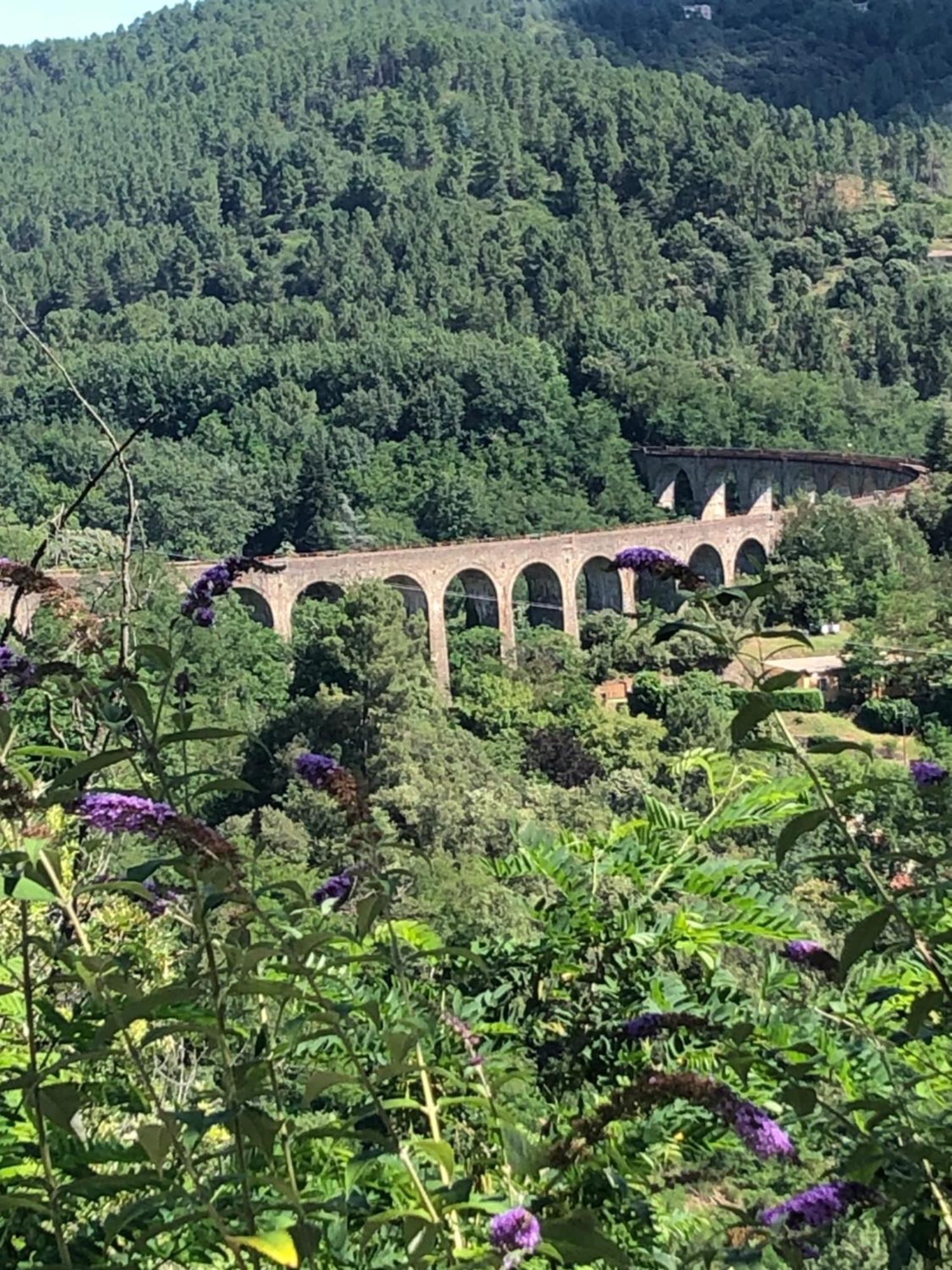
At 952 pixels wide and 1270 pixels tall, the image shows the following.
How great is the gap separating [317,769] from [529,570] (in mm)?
30995

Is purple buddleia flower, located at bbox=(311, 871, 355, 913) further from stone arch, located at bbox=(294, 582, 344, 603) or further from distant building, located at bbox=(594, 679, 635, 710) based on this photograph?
stone arch, located at bbox=(294, 582, 344, 603)

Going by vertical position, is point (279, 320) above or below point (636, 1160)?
above

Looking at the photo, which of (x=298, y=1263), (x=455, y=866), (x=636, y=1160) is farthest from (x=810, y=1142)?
(x=455, y=866)

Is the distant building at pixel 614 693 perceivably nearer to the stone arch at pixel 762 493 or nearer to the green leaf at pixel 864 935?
the stone arch at pixel 762 493

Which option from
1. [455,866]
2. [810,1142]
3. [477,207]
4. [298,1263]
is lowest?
[455,866]

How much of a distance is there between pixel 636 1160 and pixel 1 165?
8453 centimetres

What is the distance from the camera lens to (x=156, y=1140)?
4.52 ft

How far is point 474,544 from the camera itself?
31.6m

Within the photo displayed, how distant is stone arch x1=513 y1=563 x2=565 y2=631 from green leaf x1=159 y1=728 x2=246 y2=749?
30668 mm

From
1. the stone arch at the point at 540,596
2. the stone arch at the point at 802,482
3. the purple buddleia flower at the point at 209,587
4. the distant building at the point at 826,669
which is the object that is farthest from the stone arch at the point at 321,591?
the purple buddleia flower at the point at 209,587

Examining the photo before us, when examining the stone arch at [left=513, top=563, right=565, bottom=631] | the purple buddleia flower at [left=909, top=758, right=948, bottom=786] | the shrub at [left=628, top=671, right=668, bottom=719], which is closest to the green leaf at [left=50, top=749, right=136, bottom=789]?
the purple buddleia flower at [left=909, top=758, right=948, bottom=786]

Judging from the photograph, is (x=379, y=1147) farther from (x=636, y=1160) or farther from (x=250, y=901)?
(x=636, y=1160)

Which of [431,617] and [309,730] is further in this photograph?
[431,617]

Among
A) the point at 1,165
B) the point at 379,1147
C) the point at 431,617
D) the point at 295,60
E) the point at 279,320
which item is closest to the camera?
the point at 379,1147
